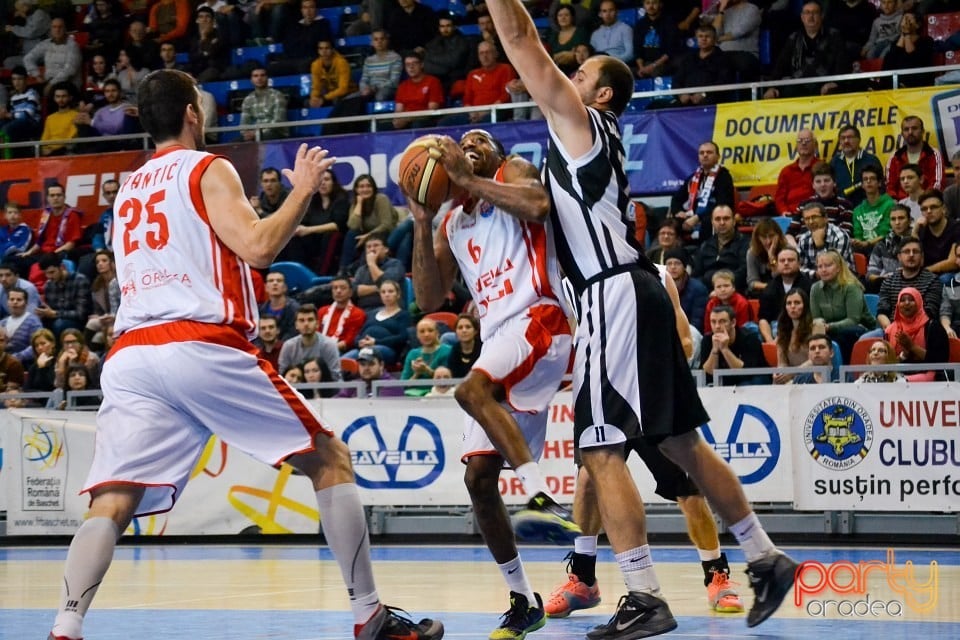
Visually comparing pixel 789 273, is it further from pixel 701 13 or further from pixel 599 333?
pixel 599 333

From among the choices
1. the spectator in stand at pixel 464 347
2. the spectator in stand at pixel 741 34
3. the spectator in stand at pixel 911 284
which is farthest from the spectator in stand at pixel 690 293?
the spectator in stand at pixel 741 34

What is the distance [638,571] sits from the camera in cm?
531

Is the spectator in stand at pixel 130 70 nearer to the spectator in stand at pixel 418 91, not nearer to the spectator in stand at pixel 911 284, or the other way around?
the spectator in stand at pixel 418 91

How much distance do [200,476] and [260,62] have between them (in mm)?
8706

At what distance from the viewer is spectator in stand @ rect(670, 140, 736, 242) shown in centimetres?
1404

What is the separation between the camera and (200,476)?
12.8 meters

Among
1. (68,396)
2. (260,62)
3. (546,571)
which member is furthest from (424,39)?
(546,571)

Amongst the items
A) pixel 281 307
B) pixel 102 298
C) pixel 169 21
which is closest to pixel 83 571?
pixel 281 307

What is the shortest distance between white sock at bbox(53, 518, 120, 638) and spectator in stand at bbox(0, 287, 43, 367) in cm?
1191

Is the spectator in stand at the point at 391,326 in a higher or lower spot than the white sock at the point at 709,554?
higher

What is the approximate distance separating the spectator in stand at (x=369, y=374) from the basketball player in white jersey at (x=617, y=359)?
7.06 metres

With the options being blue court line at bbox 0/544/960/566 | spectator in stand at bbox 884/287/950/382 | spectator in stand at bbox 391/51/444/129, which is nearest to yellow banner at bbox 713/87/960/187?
spectator in stand at bbox 884/287/950/382

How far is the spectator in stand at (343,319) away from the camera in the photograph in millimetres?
14344

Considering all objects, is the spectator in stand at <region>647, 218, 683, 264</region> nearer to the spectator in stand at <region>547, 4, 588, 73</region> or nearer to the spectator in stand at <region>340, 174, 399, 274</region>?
the spectator in stand at <region>547, 4, 588, 73</region>
